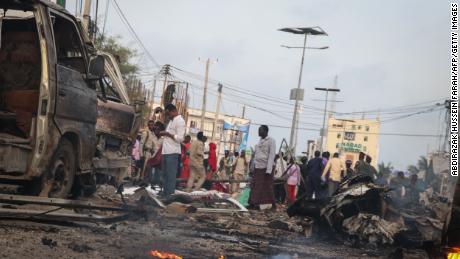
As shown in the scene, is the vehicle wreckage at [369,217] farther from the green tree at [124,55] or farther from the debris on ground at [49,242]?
the green tree at [124,55]

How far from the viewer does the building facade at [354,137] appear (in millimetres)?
94812

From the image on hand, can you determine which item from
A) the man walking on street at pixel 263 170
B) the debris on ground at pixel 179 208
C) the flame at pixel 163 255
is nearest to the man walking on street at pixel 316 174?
the man walking on street at pixel 263 170

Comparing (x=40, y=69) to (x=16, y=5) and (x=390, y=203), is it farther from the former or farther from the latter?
(x=390, y=203)

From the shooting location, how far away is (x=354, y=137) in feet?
325

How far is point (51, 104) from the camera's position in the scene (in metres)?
5.91

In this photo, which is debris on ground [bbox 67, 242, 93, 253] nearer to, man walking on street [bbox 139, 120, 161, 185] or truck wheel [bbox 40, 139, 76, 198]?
truck wheel [bbox 40, 139, 76, 198]

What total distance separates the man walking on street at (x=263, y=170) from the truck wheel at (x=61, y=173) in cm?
517

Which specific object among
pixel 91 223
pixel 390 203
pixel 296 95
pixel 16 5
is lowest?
pixel 91 223

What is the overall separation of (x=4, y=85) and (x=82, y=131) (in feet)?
3.36

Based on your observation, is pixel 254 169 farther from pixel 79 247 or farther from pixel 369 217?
pixel 79 247

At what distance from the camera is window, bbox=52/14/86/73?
7098 mm

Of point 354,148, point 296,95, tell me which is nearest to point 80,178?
point 296,95

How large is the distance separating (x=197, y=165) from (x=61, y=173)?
6778mm

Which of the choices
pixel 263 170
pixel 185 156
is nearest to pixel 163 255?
pixel 263 170
